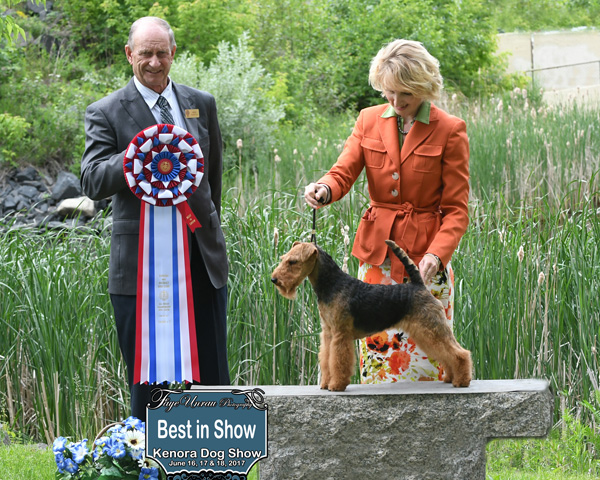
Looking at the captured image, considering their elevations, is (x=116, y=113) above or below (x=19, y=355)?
above

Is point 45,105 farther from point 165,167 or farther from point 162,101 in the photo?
point 165,167

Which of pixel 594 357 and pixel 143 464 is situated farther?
pixel 594 357

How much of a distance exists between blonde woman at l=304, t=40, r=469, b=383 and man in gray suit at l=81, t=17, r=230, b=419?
0.69 metres

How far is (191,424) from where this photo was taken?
282 centimetres

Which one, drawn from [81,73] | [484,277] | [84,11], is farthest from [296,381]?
[84,11]

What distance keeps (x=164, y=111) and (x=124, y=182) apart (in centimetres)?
41

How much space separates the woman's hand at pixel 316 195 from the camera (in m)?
2.86

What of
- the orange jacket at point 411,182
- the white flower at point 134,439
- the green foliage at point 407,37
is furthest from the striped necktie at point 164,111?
the green foliage at point 407,37

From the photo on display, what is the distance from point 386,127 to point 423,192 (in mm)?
307

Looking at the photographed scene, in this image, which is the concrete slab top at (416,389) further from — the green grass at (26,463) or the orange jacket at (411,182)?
the green grass at (26,463)

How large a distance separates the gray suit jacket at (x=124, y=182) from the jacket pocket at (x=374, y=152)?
0.77m

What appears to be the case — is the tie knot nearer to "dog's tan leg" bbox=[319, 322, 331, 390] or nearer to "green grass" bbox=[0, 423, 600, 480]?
"dog's tan leg" bbox=[319, 322, 331, 390]

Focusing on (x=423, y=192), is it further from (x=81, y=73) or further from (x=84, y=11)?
(x=84, y=11)

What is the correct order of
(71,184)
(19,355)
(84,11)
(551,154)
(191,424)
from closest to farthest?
(191,424), (19,355), (551,154), (71,184), (84,11)
